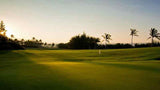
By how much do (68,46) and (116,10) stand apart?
5608cm

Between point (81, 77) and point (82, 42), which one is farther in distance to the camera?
point (82, 42)

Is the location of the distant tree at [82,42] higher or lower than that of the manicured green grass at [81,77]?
higher

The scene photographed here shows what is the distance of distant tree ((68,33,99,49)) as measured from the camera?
7644 centimetres

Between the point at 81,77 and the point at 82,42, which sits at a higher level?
the point at 82,42

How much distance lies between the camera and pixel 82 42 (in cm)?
7656

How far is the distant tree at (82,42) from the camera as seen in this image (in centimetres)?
7644

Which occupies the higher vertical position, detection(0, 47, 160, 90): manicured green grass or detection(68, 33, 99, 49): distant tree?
detection(68, 33, 99, 49): distant tree

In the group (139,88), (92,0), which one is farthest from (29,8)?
(139,88)

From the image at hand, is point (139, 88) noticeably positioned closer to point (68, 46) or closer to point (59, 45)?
point (68, 46)

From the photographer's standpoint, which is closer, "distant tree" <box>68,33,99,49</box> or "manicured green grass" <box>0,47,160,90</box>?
"manicured green grass" <box>0,47,160,90</box>

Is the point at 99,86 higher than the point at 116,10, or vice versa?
the point at 116,10

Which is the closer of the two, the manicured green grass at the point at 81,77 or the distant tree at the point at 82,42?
the manicured green grass at the point at 81,77

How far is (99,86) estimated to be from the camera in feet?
16.7

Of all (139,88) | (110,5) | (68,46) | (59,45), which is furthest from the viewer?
(59,45)
